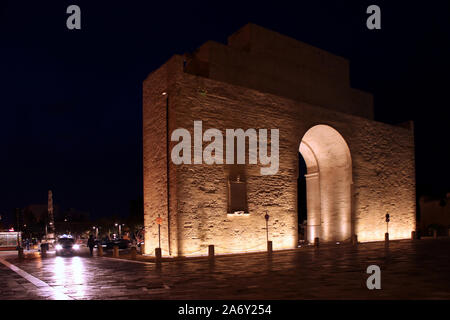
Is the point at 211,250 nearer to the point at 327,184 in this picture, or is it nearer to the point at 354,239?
the point at 354,239

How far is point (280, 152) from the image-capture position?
2370 centimetres

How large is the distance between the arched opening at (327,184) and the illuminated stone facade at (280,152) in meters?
0.07

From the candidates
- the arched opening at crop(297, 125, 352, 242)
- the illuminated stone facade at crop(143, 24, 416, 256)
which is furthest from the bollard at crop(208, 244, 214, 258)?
the arched opening at crop(297, 125, 352, 242)

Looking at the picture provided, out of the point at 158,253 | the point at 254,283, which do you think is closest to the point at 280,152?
the point at 158,253

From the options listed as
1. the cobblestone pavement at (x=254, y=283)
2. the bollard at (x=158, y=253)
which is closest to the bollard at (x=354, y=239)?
the cobblestone pavement at (x=254, y=283)

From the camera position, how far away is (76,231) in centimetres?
11550

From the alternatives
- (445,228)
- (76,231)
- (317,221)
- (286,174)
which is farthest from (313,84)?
(76,231)

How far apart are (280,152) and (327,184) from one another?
681cm

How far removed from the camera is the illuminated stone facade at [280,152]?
20141mm

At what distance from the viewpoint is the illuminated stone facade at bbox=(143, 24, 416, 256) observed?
66.1 feet

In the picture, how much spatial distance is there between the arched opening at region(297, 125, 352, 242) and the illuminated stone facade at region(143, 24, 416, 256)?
71mm

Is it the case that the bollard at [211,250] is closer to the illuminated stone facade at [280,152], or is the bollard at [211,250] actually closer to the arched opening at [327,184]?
the illuminated stone facade at [280,152]
